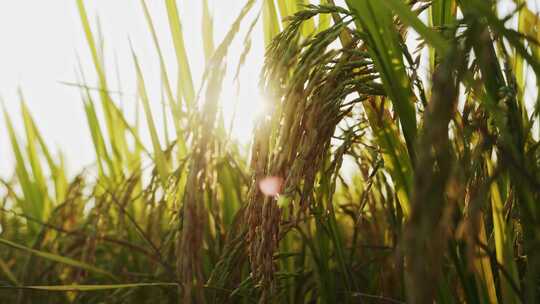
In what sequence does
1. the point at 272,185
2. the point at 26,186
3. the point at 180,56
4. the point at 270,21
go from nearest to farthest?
1. the point at 272,185
2. the point at 270,21
3. the point at 180,56
4. the point at 26,186

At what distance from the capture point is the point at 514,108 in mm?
875

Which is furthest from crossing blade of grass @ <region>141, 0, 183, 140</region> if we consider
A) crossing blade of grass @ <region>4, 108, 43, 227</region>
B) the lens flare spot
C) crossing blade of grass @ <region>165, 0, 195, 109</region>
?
crossing blade of grass @ <region>4, 108, 43, 227</region>

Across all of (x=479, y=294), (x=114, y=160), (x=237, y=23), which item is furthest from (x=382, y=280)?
(x=114, y=160)

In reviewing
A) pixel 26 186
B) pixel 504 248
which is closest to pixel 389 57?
pixel 504 248

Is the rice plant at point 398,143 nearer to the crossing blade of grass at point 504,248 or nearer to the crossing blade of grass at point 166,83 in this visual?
the crossing blade of grass at point 504,248

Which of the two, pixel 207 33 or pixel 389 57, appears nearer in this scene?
pixel 389 57

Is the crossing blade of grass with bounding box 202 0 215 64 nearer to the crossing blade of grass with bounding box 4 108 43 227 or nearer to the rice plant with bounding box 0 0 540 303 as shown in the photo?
the rice plant with bounding box 0 0 540 303

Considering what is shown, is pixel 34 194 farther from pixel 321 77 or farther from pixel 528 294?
pixel 528 294

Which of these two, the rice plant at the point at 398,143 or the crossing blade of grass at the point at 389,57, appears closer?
the rice plant at the point at 398,143

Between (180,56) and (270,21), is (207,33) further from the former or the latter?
(270,21)

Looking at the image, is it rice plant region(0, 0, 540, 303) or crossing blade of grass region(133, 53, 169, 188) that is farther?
crossing blade of grass region(133, 53, 169, 188)

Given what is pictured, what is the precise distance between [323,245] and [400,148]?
0.41m

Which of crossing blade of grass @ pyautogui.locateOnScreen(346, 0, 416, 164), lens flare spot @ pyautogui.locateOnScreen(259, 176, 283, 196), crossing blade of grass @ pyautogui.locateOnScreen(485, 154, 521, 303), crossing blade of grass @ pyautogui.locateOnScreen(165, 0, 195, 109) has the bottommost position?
crossing blade of grass @ pyautogui.locateOnScreen(485, 154, 521, 303)

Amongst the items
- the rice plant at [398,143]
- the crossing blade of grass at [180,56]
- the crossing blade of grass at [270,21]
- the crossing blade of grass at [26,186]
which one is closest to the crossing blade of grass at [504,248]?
the rice plant at [398,143]
